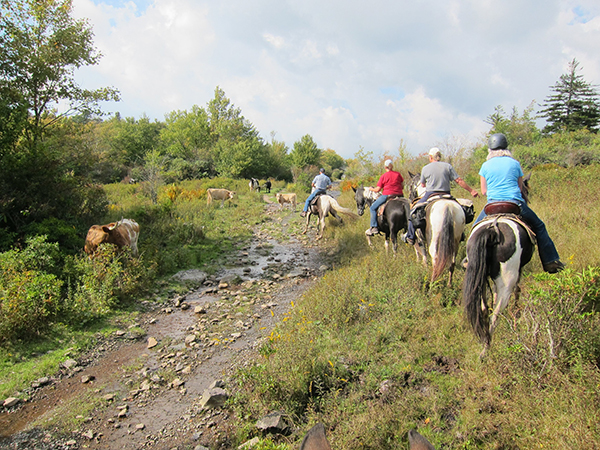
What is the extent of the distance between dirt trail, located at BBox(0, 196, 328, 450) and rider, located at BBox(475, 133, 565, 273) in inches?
167

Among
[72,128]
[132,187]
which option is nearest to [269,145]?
[132,187]

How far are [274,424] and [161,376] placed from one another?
219 cm

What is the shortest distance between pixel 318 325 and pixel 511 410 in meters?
2.77

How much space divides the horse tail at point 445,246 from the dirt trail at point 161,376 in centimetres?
307

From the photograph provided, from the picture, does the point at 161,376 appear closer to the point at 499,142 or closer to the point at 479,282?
the point at 479,282

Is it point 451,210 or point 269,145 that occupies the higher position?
point 269,145

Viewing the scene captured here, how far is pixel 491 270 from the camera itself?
4137 millimetres

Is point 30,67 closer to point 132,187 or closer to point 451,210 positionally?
point 451,210

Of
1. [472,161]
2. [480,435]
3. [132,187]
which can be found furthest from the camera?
[132,187]

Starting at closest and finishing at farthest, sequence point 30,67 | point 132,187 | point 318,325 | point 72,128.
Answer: point 318,325 < point 30,67 < point 72,128 < point 132,187

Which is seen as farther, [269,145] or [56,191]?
[269,145]

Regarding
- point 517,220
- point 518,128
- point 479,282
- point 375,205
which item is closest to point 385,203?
point 375,205

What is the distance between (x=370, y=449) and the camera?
9.80ft

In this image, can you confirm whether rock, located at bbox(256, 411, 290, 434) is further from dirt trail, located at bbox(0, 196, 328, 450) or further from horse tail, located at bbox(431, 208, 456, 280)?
horse tail, located at bbox(431, 208, 456, 280)
